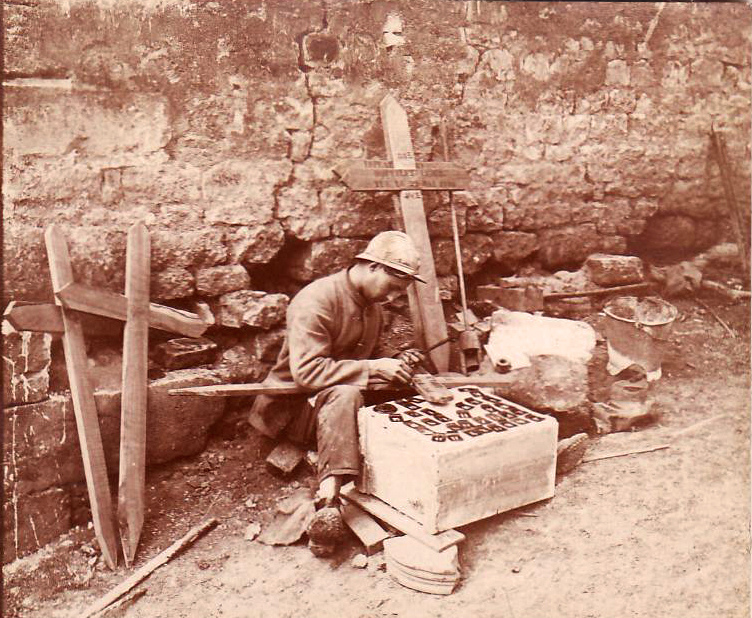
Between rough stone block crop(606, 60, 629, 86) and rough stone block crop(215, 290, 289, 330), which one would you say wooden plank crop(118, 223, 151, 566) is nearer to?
rough stone block crop(215, 290, 289, 330)

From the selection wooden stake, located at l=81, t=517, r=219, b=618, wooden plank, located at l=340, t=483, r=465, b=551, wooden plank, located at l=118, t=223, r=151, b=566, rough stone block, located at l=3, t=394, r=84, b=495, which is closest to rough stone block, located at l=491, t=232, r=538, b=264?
wooden plank, located at l=340, t=483, r=465, b=551

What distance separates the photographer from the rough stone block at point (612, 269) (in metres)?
4.46

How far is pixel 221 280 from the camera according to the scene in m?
3.59

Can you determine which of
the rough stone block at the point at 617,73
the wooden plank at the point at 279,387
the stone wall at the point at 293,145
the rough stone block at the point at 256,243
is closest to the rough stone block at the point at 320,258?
the stone wall at the point at 293,145

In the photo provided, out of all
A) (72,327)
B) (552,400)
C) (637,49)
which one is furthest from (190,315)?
(637,49)

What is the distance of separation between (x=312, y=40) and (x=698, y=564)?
2912 millimetres

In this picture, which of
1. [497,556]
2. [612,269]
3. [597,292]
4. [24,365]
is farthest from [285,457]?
[612,269]

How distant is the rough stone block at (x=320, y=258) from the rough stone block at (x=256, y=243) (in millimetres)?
146

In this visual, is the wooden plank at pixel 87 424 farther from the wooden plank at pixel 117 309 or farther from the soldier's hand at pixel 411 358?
the soldier's hand at pixel 411 358

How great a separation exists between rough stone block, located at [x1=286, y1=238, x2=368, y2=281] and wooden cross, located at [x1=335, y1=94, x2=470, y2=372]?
1.10ft

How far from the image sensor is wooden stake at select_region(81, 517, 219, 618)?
291 cm

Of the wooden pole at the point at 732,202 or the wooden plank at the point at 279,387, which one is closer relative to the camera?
the wooden plank at the point at 279,387

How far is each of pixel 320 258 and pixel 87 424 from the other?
4.49 ft

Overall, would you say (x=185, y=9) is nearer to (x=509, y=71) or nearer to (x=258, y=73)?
(x=258, y=73)
